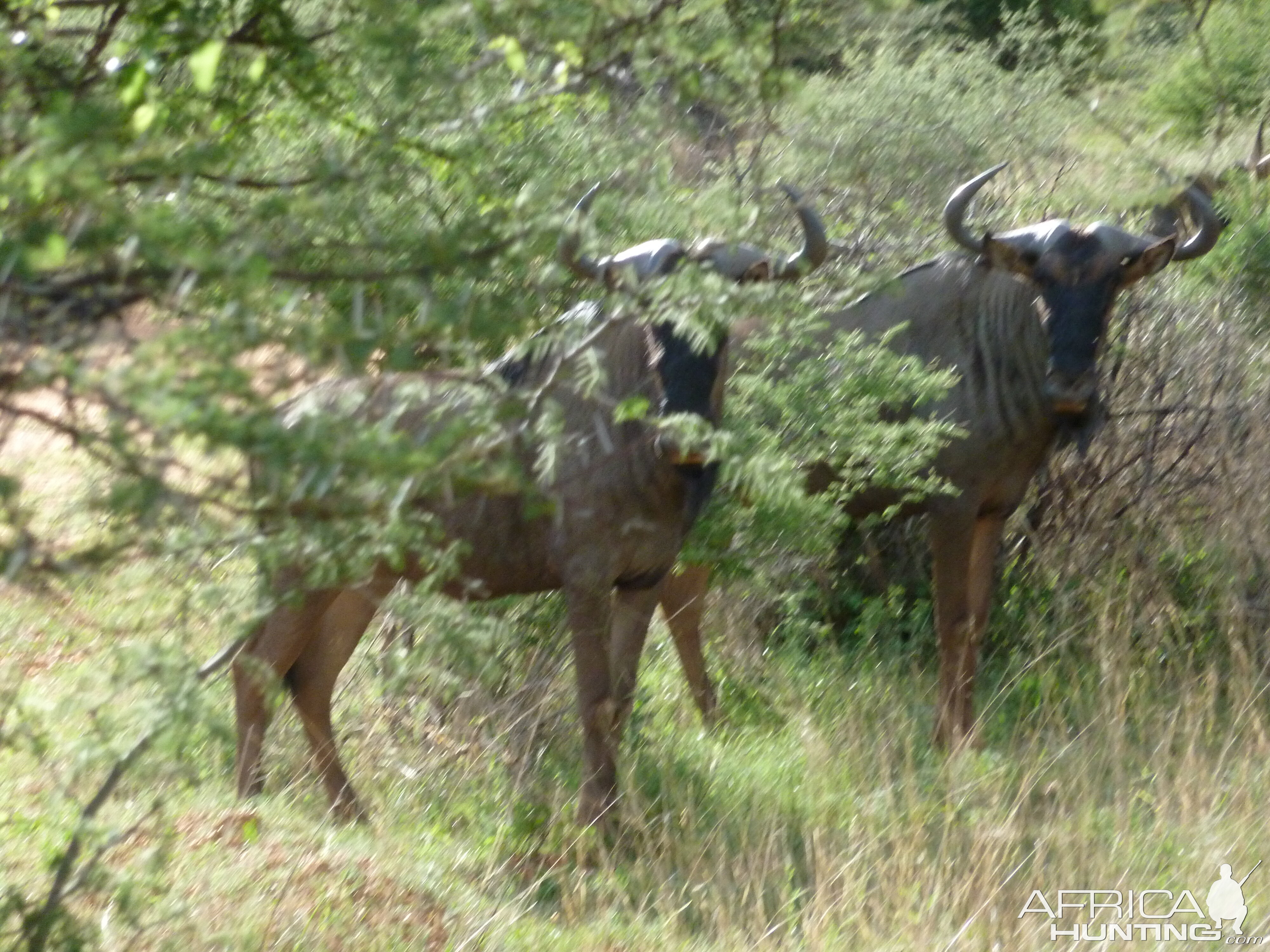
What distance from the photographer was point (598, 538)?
Answer: 192 inches

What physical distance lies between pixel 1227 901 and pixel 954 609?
2.11 m

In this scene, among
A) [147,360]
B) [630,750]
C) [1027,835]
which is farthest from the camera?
[630,750]

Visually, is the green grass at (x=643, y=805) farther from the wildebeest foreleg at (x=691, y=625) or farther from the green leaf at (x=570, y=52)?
the green leaf at (x=570, y=52)

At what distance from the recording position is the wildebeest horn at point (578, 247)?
268cm

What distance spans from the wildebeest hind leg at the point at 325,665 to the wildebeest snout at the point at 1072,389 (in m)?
2.87

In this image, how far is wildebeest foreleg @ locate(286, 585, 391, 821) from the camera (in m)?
5.43

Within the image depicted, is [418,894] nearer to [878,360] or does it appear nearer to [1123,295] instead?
[878,360]

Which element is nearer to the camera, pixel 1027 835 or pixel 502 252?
pixel 502 252

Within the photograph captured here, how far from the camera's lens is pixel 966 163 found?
9688mm

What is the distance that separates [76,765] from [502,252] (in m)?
1.23

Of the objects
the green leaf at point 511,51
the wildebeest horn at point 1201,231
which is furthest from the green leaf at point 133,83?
the wildebeest horn at point 1201,231

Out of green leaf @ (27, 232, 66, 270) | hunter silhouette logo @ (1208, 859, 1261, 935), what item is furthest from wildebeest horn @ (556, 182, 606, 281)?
Result: hunter silhouette logo @ (1208, 859, 1261, 935)

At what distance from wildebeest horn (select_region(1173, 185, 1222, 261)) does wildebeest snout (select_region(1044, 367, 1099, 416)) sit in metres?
0.89

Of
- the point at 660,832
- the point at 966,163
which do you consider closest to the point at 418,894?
the point at 660,832
